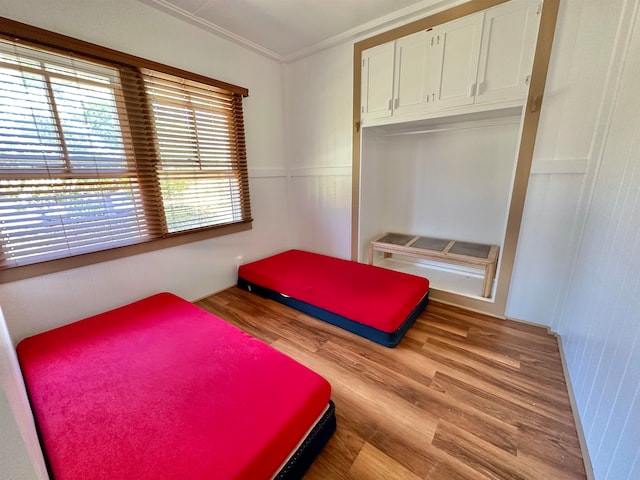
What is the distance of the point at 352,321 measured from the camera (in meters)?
1.98

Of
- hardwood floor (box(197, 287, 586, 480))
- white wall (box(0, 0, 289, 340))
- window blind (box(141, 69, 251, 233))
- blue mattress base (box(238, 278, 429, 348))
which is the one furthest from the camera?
window blind (box(141, 69, 251, 233))

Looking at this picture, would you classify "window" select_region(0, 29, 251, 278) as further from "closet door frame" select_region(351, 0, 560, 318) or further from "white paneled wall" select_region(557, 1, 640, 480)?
"white paneled wall" select_region(557, 1, 640, 480)

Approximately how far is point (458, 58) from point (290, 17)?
144 centimetres

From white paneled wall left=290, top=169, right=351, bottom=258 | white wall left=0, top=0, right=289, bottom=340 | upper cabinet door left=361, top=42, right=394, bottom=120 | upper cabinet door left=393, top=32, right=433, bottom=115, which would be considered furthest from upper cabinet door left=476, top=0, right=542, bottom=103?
white wall left=0, top=0, right=289, bottom=340

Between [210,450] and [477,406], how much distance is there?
1.35 metres

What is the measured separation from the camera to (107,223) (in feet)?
6.21

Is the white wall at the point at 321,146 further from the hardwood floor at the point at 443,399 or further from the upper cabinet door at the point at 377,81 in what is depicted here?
the hardwood floor at the point at 443,399

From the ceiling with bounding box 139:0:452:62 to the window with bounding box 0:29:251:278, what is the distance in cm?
51

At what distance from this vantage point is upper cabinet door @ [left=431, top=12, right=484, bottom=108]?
1909 mm

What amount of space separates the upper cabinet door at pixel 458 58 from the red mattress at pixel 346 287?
1.55 meters

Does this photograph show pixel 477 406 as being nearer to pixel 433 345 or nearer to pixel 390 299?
pixel 433 345

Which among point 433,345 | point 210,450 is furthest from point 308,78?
point 210,450

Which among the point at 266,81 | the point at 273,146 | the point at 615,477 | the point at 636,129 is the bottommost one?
the point at 615,477

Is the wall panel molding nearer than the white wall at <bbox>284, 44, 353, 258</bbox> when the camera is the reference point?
Yes
